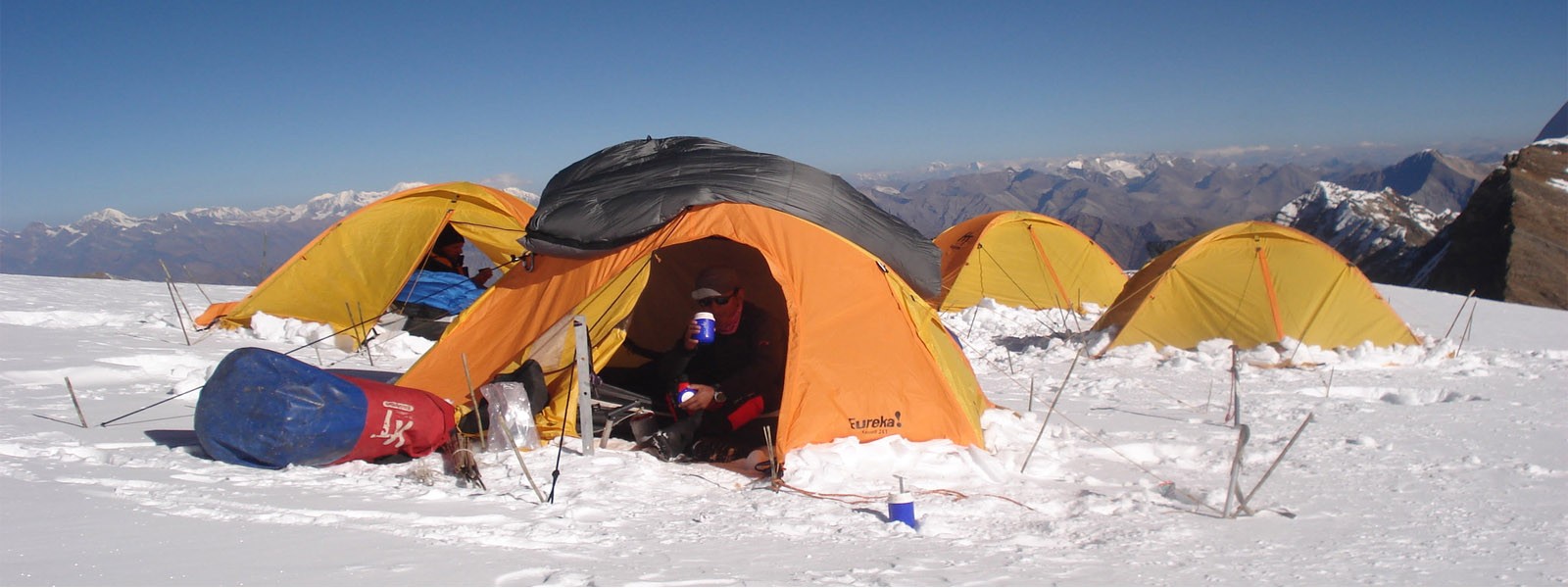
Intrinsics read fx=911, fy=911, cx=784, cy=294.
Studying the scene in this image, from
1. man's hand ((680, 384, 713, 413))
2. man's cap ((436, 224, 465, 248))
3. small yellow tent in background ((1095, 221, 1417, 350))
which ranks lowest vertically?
man's hand ((680, 384, 713, 413))

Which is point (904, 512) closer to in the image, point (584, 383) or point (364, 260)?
point (584, 383)

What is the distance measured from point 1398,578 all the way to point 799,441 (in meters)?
2.87

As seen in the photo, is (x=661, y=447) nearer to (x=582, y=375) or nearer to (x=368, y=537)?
(x=582, y=375)

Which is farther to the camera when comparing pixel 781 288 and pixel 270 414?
pixel 781 288

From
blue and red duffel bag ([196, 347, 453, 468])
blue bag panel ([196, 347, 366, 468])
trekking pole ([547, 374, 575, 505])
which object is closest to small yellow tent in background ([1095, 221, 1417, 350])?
trekking pole ([547, 374, 575, 505])

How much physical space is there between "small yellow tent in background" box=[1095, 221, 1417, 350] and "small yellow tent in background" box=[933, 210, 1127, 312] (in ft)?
13.0

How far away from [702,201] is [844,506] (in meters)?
2.34

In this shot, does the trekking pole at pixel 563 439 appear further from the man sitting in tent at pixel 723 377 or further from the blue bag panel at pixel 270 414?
the blue bag panel at pixel 270 414

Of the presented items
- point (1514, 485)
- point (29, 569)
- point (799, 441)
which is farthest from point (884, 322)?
point (29, 569)

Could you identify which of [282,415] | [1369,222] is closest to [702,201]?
[282,415]

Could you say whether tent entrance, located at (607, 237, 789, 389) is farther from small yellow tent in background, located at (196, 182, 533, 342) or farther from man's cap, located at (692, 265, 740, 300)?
small yellow tent in background, located at (196, 182, 533, 342)

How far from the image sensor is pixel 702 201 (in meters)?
5.98

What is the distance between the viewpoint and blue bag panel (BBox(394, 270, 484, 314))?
10.5 metres

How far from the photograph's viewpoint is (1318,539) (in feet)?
13.5
